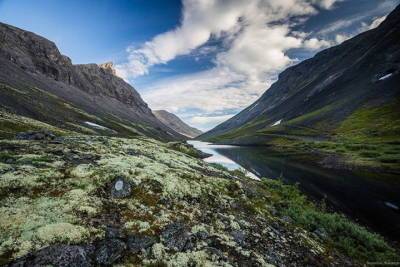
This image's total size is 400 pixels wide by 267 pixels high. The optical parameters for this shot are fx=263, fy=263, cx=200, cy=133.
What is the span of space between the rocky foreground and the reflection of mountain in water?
1267cm

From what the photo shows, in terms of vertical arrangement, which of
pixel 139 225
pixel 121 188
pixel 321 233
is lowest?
pixel 139 225

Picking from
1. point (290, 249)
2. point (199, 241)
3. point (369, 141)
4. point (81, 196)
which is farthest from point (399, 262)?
point (369, 141)

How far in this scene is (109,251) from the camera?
12.7 metres

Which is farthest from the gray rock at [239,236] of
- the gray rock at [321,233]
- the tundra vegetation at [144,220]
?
the gray rock at [321,233]

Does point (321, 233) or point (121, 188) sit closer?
point (121, 188)

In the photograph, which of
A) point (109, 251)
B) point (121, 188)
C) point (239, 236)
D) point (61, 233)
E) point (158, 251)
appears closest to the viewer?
point (61, 233)

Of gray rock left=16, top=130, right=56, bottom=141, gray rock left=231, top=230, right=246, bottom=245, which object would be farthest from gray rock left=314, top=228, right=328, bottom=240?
gray rock left=16, top=130, right=56, bottom=141

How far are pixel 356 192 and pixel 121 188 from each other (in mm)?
44887

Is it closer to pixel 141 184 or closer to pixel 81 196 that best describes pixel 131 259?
pixel 81 196

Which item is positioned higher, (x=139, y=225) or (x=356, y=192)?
(x=356, y=192)

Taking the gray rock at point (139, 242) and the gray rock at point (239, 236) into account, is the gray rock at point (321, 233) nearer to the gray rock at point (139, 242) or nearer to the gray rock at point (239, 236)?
the gray rock at point (239, 236)

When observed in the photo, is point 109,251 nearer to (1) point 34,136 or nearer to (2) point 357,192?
(1) point 34,136

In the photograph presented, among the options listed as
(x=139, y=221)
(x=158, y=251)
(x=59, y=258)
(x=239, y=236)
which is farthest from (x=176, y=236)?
(x=59, y=258)

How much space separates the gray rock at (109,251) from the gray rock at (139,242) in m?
0.41
